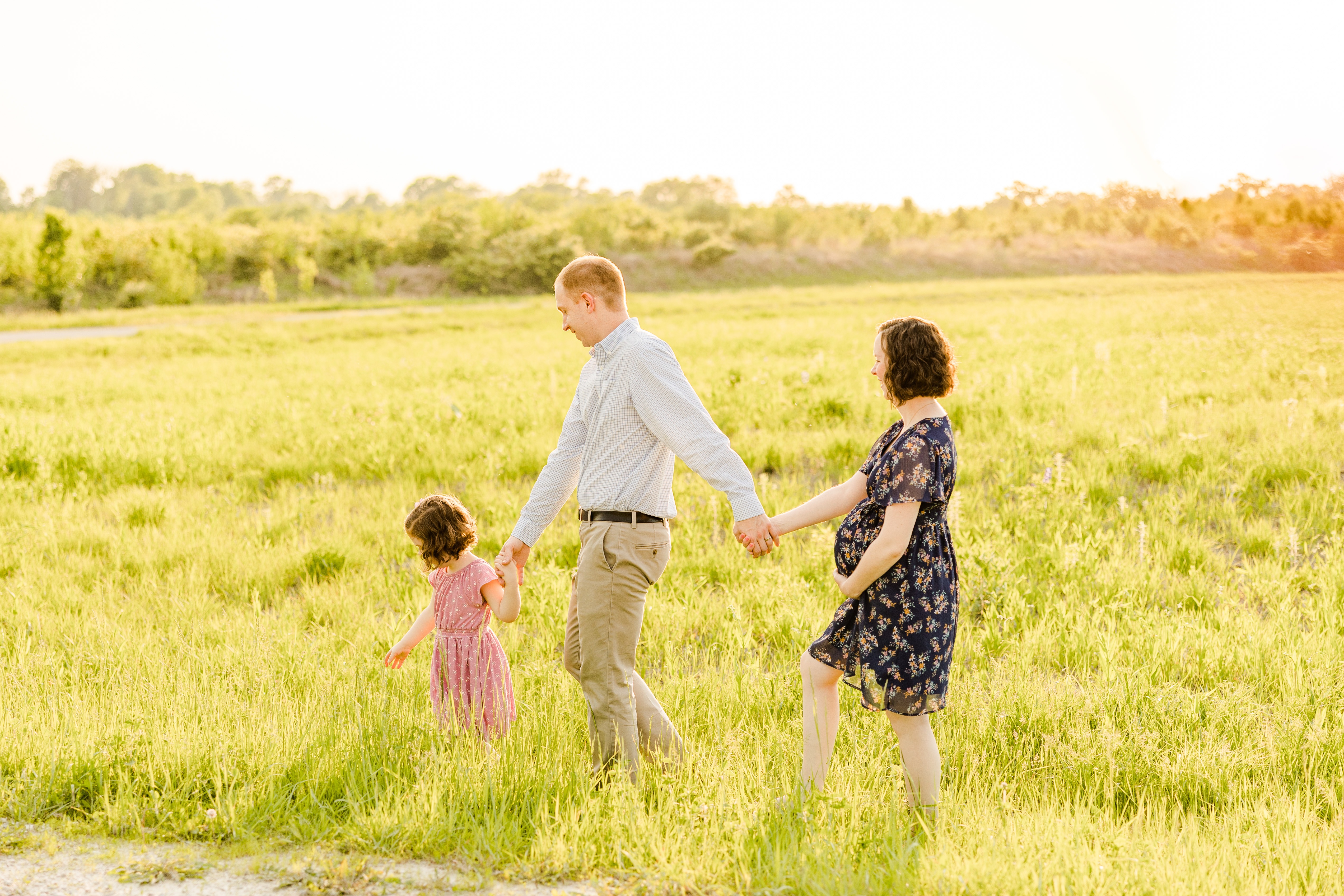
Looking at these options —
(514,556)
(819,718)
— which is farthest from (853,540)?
(514,556)

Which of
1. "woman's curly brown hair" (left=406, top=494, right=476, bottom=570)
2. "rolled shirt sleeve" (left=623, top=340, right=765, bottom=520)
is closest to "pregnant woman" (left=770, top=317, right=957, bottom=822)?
"rolled shirt sleeve" (left=623, top=340, right=765, bottom=520)

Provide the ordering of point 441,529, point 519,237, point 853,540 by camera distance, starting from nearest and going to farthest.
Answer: point 853,540 → point 441,529 → point 519,237

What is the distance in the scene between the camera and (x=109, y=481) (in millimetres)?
9070

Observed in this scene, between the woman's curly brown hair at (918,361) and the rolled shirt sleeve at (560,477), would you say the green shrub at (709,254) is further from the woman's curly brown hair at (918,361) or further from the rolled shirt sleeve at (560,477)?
the woman's curly brown hair at (918,361)

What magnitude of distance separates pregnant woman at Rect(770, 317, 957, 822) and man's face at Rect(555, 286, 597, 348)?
118cm

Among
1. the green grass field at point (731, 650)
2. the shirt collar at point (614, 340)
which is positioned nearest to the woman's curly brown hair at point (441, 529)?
the green grass field at point (731, 650)

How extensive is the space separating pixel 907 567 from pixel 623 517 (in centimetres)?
115

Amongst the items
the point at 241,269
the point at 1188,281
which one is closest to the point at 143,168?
the point at 241,269

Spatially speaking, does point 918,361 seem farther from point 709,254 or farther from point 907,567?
point 709,254

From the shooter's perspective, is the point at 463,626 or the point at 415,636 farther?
the point at 415,636

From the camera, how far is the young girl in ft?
12.8

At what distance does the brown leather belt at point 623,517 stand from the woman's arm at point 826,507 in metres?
0.50

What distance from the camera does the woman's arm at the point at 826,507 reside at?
3414 millimetres

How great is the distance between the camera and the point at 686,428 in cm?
354
